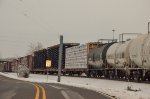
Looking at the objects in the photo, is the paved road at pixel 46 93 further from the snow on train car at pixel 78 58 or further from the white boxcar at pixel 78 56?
the white boxcar at pixel 78 56

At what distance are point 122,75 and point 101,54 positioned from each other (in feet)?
22.5

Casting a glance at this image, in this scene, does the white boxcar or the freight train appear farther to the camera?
the white boxcar

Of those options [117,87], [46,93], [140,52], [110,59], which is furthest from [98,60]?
[46,93]

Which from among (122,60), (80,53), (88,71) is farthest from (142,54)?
(80,53)

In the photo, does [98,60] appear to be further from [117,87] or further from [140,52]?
[140,52]

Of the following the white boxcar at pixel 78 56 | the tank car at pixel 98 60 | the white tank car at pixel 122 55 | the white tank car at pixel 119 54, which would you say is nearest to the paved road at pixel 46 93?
the white tank car at pixel 122 55

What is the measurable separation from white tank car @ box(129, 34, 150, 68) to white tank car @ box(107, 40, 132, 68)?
5.93 feet

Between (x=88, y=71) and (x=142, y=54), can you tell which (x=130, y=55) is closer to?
(x=142, y=54)

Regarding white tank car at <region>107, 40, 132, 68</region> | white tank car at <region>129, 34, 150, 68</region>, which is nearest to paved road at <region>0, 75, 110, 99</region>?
white tank car at <region>129, 34, 150, 68</region>

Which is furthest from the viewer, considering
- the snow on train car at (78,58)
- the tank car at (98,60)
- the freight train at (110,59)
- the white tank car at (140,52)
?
the snow on train car at (78,58)

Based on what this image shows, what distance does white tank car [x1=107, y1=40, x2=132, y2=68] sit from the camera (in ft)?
107

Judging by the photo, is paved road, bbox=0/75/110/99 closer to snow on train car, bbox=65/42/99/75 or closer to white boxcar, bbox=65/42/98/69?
snow on train car, bbox=65/42/99/75

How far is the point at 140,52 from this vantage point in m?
28.1

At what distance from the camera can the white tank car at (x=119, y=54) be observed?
107ft
